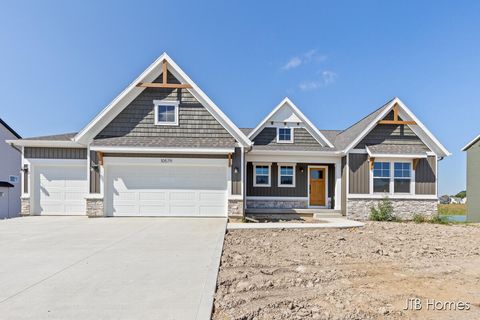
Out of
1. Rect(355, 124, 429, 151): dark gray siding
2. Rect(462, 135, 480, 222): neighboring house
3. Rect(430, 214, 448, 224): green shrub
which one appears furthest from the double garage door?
Rect(462, 135, 480, 222): neighboring house

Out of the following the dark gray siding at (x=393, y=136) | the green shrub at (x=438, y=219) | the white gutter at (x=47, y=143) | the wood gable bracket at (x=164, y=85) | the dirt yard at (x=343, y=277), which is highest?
the wood gable bracket at (x=164, y=85)

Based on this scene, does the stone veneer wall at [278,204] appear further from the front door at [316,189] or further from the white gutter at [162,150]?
the white gutter at [162,150]

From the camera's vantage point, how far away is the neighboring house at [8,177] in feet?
44.5

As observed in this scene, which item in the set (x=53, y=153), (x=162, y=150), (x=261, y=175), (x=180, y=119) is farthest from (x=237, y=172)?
(x=53, y=153)

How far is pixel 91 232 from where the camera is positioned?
26.5 ft

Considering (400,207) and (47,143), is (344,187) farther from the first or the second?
(47,143)

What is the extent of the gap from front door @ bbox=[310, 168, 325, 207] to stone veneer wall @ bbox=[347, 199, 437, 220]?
6.22ft

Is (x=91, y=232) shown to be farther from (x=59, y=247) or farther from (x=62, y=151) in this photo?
(x=62, y=151)

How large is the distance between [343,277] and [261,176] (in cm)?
963

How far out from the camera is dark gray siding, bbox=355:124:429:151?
12805 mm

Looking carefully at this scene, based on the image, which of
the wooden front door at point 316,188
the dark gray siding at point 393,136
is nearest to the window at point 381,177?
the dark gray siding at point 393,136

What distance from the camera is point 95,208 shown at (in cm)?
1105

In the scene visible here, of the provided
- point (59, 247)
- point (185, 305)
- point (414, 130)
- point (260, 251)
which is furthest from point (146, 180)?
point (414, 130)

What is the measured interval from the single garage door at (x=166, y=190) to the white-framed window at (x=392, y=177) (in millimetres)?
7607
